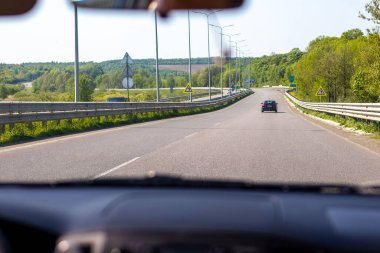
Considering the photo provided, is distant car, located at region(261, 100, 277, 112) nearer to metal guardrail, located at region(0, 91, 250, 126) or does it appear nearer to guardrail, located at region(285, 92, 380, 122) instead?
guardrail, located at region(285, 92, 380, 122)

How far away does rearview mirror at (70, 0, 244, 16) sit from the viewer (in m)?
2.98

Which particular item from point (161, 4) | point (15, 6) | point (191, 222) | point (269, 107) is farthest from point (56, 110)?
point (269, 107)

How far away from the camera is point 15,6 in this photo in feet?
9.98

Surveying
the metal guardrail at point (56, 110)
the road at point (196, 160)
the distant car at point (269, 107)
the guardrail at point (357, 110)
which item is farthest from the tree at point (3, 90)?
the distant car at point (269, 107)

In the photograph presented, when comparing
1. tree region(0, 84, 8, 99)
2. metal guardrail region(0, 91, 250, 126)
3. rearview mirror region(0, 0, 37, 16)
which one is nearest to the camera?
rearview mirror region(0, 0, 37, 16)

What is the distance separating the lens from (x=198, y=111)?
165 feet

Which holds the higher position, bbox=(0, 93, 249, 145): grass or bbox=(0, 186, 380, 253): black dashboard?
bbox=(0, 186, 380, 253): black dashboard

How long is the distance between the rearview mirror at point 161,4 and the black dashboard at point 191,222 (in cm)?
99

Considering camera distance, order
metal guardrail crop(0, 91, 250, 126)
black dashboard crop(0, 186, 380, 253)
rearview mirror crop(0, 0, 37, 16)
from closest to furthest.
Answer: black dashboard crop(0, 186, 380, 253) → rearview mirror crop(0, 0, 37, 16) → metal guardrail crop(0, 91, 250, 126)

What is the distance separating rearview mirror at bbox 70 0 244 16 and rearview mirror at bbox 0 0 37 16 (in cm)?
29

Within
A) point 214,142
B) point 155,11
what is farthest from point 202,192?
point 214,142

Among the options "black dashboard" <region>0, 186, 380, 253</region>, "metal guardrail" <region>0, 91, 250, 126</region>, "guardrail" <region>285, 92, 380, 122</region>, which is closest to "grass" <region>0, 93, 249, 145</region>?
"metal guardrail" <region>0, 91, 250, 126</region>

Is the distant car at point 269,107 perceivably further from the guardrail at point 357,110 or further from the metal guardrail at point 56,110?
the metal guardrail at point 56,110

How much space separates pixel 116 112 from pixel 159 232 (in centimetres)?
2710
